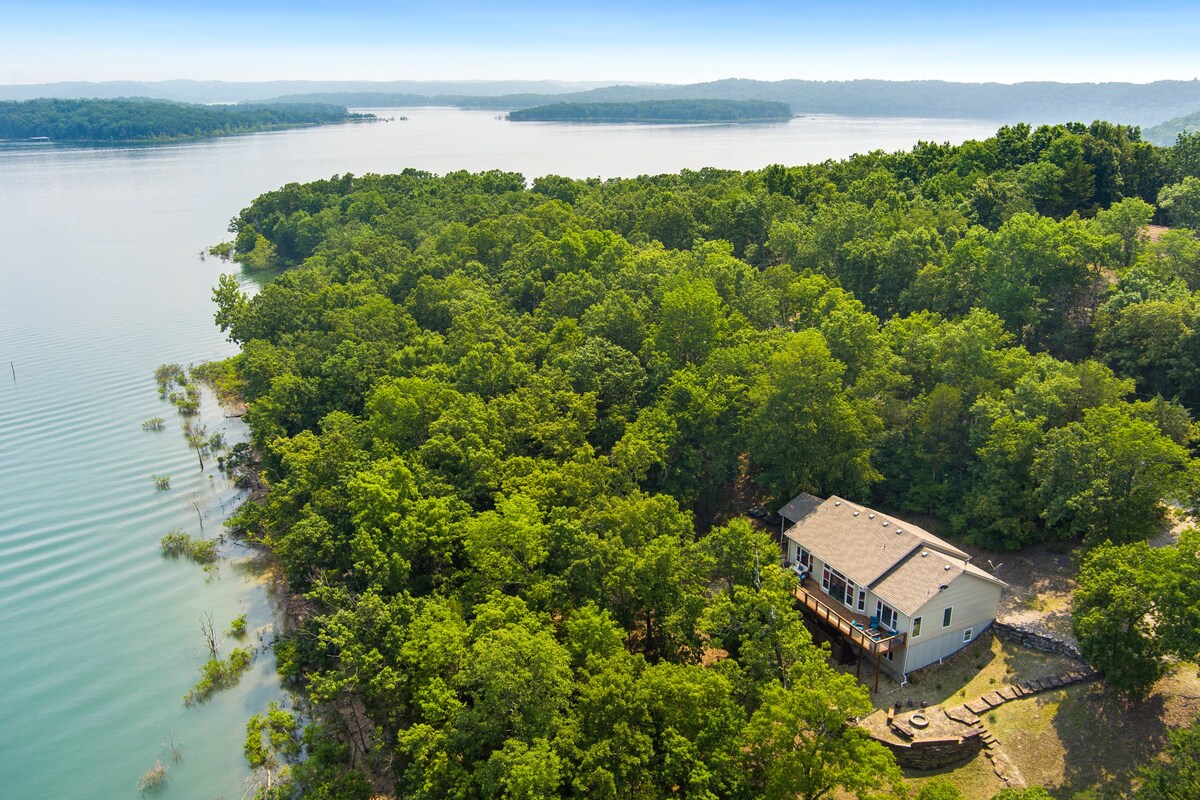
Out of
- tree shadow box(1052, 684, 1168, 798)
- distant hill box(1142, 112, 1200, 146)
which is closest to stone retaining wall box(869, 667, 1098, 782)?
tree shadow box(1052, 684, 1168, 798)

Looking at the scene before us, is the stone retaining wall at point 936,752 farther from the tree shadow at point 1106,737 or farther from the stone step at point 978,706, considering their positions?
the tree shadow at point 1106,737

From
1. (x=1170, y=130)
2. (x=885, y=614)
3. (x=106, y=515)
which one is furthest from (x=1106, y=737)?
(x=1170, y=130)

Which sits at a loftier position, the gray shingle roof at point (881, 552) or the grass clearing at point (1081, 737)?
the gray shingle roof at point (881, 552)

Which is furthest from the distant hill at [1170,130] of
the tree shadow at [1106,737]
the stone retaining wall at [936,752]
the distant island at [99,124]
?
the distant island at [99,124]

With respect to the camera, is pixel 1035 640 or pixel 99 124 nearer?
pixel 1035 640

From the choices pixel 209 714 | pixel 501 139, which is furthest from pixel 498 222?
pixel 501 139

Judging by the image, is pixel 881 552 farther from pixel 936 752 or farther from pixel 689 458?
pixel 689 458
